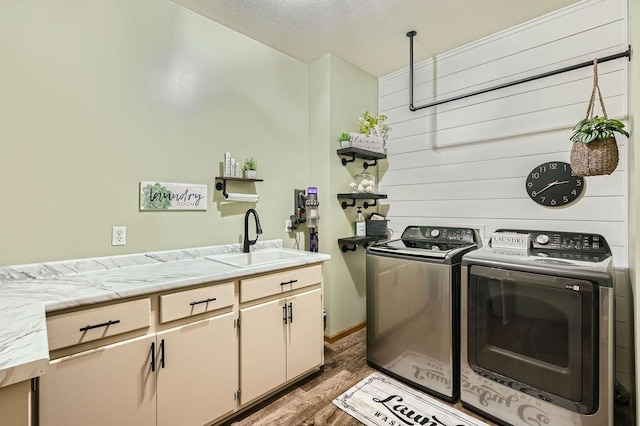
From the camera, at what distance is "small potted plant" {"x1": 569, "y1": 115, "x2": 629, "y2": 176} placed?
1.60m

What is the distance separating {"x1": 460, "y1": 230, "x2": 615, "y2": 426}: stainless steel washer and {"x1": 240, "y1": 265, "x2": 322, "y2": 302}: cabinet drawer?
999 millimetres

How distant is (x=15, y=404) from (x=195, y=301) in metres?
0.86

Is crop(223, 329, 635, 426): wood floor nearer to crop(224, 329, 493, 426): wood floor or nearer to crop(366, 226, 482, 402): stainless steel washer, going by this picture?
crop(224, 329, 493, 426): wood floor

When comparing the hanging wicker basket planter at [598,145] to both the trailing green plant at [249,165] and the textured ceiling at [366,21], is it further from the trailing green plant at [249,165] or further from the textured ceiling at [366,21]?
the trailing green plant at [249,165]

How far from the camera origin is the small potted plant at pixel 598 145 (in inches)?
63.1

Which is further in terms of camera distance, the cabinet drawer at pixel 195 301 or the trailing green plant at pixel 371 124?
the trailing green plant at pixel 371 124

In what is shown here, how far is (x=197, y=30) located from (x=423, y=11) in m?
1.63

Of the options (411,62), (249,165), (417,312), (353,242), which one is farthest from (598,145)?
(249,165)

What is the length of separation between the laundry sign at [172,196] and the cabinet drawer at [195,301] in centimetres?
73

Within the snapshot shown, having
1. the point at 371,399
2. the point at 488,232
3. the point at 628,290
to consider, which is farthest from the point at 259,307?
the point at 628,290

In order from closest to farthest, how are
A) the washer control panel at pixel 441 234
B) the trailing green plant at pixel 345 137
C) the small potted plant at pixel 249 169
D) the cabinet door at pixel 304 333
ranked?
the cabinet door at pixel 304 333 → the small potted plant at pixel 249 169 → the washer control panel at pixel 441 234 → the trailing green plant at pixel 345 137

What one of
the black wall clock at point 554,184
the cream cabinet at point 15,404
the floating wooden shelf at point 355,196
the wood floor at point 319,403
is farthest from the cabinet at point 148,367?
the black wall clock at point 554,184

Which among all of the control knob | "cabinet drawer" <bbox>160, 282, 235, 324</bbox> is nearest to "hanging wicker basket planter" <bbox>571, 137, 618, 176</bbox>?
the control knob

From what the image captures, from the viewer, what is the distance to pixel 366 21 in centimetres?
230
